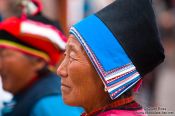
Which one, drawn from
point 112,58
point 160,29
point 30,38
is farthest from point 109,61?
point 160,29

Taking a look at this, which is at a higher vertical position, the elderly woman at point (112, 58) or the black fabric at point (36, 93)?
the black fabric at point (36, 93)

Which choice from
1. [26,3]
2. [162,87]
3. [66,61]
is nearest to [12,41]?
[26,3]

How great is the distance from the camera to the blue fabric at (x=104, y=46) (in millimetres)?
3305

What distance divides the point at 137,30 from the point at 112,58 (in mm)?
196

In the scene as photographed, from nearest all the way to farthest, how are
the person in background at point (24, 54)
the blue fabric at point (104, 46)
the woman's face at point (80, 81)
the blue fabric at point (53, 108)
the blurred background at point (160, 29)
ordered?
the blue fabric at point (104, 46), the woman's face at point (80, 81), the blue fabric at point (53, 108), the person in background at point (24, 54), the blurred background at point (160, 29)

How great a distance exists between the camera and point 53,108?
461cm

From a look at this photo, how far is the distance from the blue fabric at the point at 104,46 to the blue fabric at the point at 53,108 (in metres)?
1.18

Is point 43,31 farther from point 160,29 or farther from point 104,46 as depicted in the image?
point 160,29

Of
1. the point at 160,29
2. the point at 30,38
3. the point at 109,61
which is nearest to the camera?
the point at 109,61

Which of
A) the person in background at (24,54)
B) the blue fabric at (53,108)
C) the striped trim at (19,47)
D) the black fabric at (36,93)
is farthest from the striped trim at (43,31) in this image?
the blue fabric at (53,108)

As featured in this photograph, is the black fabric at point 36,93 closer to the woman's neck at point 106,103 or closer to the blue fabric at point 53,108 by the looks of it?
the blue fabric at point 53,108

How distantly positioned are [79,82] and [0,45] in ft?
6.73

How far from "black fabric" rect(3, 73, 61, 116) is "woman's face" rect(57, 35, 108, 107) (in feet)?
4.49

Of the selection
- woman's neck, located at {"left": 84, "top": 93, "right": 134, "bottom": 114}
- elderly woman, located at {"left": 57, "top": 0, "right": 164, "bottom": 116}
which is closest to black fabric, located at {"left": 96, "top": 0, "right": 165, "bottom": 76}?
elderly woman, located at {"left": 57, "top": 0, "right": 164, "bottom": 116}
